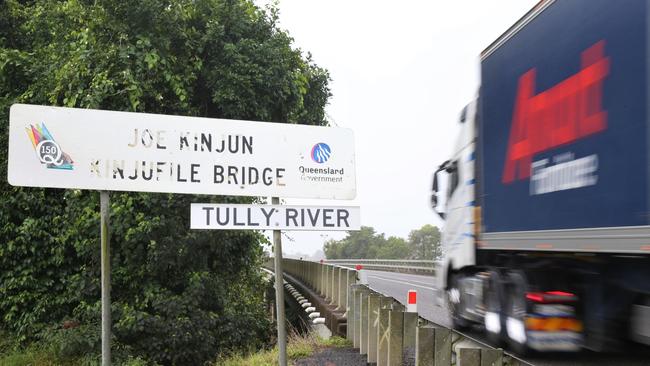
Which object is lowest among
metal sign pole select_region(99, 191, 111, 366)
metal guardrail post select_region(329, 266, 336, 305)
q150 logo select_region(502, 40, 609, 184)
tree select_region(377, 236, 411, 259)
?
tree select_region(377, 236, 411, 259)

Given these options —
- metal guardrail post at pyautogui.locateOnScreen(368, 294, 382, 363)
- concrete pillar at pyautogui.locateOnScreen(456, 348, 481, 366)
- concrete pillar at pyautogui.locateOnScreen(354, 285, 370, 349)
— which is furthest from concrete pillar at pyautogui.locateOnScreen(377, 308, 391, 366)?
concrete pillar at pyautogui.locateOnScreen(456, 348, 481, 366)

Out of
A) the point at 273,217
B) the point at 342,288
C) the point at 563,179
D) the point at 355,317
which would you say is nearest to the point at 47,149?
the point at 273,217

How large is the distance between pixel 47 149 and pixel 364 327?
14.4 feet

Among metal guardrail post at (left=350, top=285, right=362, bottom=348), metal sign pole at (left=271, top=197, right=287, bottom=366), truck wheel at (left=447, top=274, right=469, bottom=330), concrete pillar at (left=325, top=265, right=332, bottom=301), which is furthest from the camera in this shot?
concrete pillar at (left=325, top=265, right=332, bottom=301)

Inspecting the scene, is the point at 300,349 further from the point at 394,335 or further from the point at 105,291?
the point at 105,291

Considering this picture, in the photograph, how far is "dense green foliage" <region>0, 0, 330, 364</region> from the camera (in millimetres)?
10695

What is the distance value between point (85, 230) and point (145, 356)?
263 centimetres

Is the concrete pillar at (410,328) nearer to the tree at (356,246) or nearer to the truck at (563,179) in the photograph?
the truck at (563,179)

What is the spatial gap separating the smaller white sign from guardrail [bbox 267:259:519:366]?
3.51ft

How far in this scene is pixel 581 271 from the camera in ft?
18.6

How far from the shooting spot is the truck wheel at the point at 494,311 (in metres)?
7.02

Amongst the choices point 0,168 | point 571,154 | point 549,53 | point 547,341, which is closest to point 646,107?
point 571,154

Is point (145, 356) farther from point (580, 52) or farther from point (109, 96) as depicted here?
point (580, 52)

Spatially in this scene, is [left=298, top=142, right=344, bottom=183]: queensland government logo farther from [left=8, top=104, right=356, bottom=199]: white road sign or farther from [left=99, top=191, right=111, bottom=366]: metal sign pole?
[left=99, top=191, right=111, bottom=366]: metal sign pole
